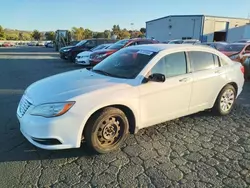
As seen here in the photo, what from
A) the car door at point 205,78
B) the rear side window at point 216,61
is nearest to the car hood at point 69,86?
the car door at point 205,78

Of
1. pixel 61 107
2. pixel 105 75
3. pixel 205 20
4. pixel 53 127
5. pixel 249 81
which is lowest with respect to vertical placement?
pixel 249 81

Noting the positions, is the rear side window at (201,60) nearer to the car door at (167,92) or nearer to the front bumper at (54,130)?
the car door at (167,92)

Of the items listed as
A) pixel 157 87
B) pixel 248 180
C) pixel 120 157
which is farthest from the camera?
pixel 157 87

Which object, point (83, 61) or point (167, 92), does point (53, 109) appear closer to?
point (167, 92)

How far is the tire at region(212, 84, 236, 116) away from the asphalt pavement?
0.54 metres

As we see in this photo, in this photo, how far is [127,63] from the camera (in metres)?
4.05

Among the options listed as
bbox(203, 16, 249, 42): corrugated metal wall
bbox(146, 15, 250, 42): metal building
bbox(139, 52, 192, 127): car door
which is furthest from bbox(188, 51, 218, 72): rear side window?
bbox(203, 16, 249, 42): corrugated metal wall

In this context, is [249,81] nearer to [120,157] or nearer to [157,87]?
[157,87]

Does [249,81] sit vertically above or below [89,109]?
below

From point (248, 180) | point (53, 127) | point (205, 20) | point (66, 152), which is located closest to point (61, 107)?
point (53, 127)

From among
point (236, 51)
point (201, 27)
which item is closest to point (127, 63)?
point (236, 51)

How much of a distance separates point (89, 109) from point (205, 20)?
43.0 m

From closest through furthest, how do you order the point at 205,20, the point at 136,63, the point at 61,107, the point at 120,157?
the point at 61,107, the point at 120,157, the point at 136,63, the point at 205,20

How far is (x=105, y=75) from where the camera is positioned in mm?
3865
